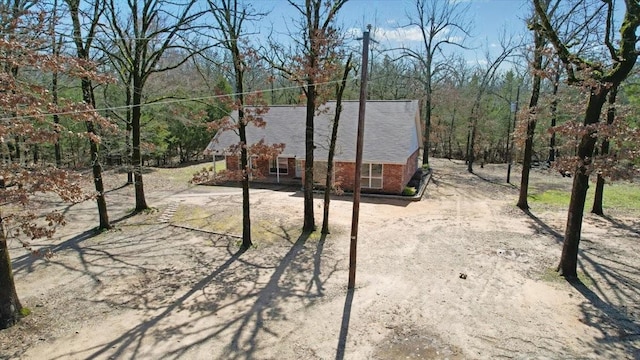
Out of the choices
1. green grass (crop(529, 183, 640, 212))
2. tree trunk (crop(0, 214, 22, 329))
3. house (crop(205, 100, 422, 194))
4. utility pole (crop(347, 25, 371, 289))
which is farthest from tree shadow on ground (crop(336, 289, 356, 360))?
green grass (crop(529, 183, 640, 212))

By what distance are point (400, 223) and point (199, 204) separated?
9.55m

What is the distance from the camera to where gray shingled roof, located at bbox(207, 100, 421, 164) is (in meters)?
20.7

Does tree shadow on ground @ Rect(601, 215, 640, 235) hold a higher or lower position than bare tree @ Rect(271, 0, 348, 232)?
lower

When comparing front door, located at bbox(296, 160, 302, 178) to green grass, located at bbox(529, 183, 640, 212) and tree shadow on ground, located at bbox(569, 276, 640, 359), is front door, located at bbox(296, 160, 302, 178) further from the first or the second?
tree shadow on ground, located at bbox(569, 276, 640, 359)

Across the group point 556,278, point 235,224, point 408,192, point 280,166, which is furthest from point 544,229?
point 280,166

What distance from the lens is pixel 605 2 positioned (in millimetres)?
8695

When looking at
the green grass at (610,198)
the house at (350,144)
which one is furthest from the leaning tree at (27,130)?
the green grass at (610,198)

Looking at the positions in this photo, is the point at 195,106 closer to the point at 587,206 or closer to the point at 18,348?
the point at 18,348

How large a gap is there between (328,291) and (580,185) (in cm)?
681

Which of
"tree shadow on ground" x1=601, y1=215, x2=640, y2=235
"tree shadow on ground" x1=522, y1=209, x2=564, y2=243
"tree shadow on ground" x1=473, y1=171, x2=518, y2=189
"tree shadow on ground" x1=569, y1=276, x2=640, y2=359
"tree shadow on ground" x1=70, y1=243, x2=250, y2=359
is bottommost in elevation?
"tree shadow on ground" x1=70, y1=243, x2=250, y2=359

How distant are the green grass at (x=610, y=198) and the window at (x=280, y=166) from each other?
14.3 m

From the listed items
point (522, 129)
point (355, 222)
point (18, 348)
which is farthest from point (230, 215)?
point (522, 129)

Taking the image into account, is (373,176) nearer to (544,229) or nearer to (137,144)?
(544,229)

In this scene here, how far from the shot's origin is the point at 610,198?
1903 centimetres
